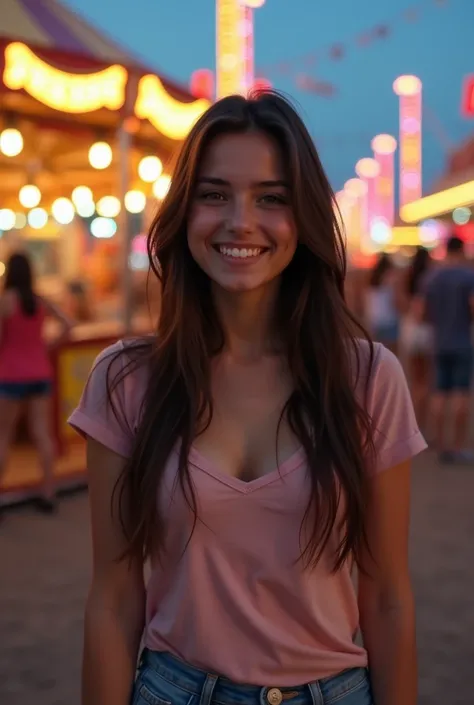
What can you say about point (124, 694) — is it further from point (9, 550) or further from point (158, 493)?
point (9, 550)

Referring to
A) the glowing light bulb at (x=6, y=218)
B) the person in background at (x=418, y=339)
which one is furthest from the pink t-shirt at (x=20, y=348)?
the glowing light bulb at (x=6, y=218)

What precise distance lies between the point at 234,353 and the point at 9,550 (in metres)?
3.77

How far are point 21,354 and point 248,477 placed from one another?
425 cm

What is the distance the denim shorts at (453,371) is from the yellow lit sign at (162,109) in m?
2.51

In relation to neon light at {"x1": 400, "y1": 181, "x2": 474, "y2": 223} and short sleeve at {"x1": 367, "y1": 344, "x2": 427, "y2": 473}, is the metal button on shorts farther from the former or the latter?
neon light at {"x1": 400, "y1": 181, "x2": 474, "y2": 223}

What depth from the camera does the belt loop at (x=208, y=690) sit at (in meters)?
1.32

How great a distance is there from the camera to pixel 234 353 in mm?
1464

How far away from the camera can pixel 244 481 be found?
1310mm

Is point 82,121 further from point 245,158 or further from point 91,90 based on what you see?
point 245,158

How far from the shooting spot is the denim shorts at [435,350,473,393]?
21.3 feet

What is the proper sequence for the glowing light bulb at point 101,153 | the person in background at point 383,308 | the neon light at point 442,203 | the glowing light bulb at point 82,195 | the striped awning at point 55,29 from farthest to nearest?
the neon light at point 442,203, the glowing light bulb at point 82,195, the person in background at point 383,308, the glowing light bulb at point 101,153, the striped awning at point 55,29

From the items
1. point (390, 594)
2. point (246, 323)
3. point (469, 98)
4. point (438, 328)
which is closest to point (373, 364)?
point (246, 323)

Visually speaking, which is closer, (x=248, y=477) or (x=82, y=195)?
(x=248, y=477)

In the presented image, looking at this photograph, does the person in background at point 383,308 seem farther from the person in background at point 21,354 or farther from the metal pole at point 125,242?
the person in background at point 21,354
